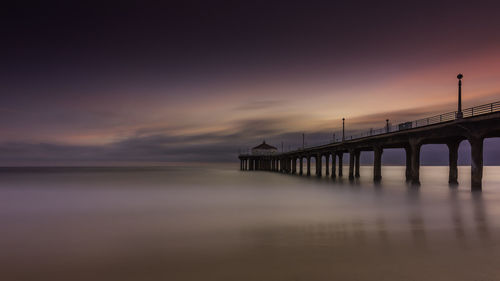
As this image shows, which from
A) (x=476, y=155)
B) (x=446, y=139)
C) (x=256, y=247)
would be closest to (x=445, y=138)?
(x=446, y=139)

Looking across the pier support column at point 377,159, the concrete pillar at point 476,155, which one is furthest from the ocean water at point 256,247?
the pier support column at point 377,159

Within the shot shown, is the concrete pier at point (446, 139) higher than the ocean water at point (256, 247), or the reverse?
the concrete pier at point (446, 139)

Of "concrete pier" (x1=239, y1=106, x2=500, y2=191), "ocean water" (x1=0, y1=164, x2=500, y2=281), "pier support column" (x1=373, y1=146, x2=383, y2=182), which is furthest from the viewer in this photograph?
"pier support column" (x1=373, y1=146, x2=383, y2=182)

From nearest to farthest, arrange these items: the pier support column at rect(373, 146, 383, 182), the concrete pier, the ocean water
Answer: the ocean water, the concrete pier, the pier support column at rect(373, 146, 383, 182)

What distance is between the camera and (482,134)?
920 inches

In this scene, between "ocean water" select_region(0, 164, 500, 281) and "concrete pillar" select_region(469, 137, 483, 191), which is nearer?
"ocean water" select_region(0, 164, 500, 281)

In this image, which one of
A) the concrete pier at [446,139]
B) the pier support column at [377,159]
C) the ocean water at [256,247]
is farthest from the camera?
the pier support column at [377,159]

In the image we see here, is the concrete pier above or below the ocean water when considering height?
above

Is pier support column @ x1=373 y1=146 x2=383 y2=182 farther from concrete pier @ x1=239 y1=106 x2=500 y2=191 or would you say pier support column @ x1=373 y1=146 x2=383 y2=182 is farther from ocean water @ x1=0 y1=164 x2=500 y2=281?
ocean water @ x1=0 y1=164 x2=500 y2=281

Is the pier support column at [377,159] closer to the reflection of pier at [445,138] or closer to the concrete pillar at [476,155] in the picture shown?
the reflection of pier at [445,138]

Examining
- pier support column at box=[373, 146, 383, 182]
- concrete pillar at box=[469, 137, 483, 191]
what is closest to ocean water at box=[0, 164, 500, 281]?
concrete pillar at box=[469, 137, 483, 191]

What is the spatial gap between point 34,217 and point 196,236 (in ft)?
38.6

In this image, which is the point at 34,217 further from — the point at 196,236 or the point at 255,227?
the point at 255,227

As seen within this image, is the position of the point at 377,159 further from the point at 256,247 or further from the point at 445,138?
the point at 256,247
